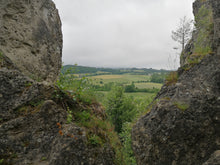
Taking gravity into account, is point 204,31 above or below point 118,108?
above

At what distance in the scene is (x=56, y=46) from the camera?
28.4ft

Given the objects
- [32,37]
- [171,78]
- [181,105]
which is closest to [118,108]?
[171,78]

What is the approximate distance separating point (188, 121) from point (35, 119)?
5149 mm

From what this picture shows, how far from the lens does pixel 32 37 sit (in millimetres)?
7500

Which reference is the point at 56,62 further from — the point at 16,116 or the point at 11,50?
the point at 16,116

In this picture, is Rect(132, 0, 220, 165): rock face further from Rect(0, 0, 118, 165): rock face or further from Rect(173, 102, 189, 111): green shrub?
Rect(0, 0, 118, 165): rock face

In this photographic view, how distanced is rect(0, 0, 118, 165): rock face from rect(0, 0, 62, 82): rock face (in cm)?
4

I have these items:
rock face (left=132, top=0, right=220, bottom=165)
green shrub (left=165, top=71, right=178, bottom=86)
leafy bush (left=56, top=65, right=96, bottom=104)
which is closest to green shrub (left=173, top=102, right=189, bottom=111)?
rock face (left=132, top=0, right=220, bottom=165)

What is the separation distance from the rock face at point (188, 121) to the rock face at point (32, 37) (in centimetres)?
590

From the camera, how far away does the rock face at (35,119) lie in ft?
14.7

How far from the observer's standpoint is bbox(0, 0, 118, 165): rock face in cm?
449

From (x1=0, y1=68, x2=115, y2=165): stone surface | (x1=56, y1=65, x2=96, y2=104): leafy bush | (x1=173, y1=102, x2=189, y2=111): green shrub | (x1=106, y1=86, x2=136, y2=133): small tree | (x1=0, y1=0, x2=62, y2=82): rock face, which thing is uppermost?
(x1=0, y1=0, x2=62, y2=82): rock face

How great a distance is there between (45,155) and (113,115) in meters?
23.5

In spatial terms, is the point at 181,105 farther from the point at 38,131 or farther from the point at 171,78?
the point at 38,131
